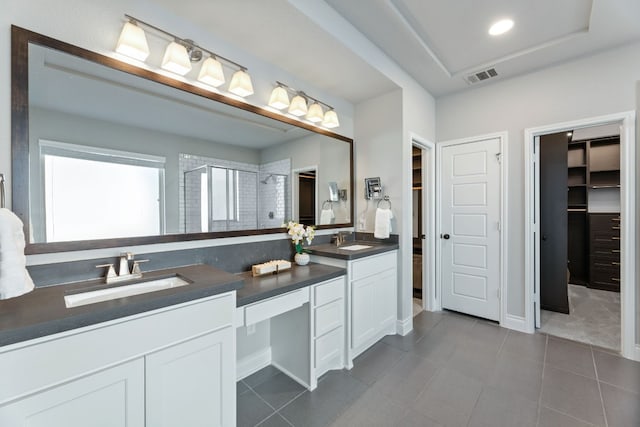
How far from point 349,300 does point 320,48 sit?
6.47 ft

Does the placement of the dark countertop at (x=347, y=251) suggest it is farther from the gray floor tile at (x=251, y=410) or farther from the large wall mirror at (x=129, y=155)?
the gray floor tile at (x=251, y=410)

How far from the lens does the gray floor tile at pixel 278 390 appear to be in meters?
1.79

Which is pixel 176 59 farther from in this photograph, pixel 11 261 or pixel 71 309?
pixel 71 309

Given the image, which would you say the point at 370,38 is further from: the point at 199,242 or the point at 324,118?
the point at 199,242

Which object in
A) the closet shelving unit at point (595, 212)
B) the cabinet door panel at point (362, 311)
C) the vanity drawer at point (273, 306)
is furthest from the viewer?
the closet shelving unit at point (595, 212)

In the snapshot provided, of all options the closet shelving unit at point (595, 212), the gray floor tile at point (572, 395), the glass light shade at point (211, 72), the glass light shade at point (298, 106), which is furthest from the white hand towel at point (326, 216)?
the closet shelving unit at point (595, 212)

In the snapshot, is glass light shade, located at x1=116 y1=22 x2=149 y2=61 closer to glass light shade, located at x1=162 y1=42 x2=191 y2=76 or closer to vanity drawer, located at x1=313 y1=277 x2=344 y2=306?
glass light shade, located at x1=162 y1=42 x2=191 y2=76

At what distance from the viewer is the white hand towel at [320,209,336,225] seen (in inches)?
107

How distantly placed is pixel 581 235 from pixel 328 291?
4797 mm

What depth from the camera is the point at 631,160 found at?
222 cm

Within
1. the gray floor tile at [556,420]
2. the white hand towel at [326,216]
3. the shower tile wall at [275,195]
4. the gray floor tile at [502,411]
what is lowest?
the gray floor tile at [556,420]

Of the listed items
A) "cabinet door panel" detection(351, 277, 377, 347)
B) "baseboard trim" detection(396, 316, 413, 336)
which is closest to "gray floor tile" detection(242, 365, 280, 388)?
"cabinet door panel" detection(351, 277, 377, 347)

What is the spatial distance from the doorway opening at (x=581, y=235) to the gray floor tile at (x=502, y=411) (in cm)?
140

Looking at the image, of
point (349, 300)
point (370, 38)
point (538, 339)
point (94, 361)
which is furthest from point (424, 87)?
point (94, 361)
